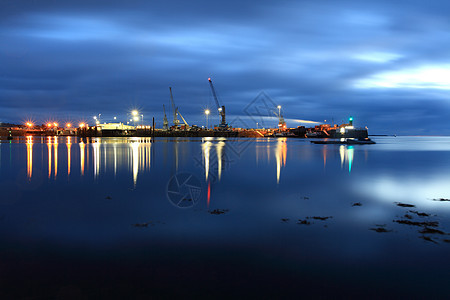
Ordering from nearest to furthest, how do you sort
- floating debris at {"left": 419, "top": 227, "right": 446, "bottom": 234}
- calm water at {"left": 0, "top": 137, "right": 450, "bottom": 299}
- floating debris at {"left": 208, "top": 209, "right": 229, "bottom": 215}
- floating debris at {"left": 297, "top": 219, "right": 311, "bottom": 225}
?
calm water at {"left": 0, "top": 137, "right": 450, "bottom": 299} → floating debris at {"left": 419, "top": 227, "right": 446, "bottom": 234} → floating debris at {"left": 297, "top": 219, "right": 311, "bottom": 225} → floating debris at {"left": 208, "top": 209, "right": 229, "bottom": 215}

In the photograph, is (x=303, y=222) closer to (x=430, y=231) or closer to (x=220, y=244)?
(x=220, y=244)

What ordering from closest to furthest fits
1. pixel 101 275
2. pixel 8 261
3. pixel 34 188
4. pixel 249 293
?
pixel 249 293 → pixel 101 275 → pixel 8 261 → pixel 34 188

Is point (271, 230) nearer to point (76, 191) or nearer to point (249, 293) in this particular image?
point (249, 293)

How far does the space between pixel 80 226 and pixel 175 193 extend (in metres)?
9.57

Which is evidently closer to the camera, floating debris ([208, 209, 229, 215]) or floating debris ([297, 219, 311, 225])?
floating debris ([297, 219, 311, 225])

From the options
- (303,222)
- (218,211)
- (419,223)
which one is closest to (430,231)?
(419,223)

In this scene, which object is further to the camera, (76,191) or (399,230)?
(76,191)

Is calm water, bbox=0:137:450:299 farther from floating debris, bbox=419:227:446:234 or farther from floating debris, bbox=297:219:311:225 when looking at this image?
floating debris, bbox=419:227:446:234

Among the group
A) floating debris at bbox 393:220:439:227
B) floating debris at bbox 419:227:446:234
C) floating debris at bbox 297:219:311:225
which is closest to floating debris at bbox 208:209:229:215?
floating debris at bbox 297:219:311:225

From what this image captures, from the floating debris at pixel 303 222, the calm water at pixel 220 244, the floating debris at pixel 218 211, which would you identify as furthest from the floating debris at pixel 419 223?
the floating debris at pixel 218 211

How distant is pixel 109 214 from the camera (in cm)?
1644

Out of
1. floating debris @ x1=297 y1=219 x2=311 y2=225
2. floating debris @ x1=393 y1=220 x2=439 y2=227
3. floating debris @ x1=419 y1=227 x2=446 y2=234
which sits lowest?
floating debris @ x1=393 y1=220 x2=439 y2=227

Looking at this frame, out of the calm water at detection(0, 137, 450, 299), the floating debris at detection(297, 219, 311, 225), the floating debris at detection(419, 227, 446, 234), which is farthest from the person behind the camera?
the floating debris at detection(297, 219, 311, 225)

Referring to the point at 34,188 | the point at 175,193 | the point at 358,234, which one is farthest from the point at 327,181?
the point at 34,188
